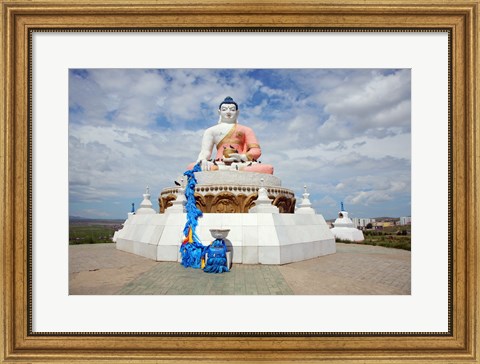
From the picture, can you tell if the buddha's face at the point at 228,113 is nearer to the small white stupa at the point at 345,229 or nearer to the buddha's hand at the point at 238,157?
the buddha's hand at the point at 238,157


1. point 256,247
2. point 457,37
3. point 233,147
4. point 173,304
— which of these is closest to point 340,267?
point 256,247

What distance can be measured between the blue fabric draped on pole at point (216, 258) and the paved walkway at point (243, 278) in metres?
0.27

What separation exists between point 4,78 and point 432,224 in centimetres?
771

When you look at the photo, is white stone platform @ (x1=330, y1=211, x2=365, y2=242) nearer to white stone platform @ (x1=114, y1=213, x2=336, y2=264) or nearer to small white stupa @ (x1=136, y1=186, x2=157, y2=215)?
white stone platform @ (x1=114, y1=213, x2=336, y2=264)

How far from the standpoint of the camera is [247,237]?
845cm

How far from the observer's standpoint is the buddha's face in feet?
43.7

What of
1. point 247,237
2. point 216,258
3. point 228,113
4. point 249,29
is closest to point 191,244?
point 216,258

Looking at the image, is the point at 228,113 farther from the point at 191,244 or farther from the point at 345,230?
the point at 345,230

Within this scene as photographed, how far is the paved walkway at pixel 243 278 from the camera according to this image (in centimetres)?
579

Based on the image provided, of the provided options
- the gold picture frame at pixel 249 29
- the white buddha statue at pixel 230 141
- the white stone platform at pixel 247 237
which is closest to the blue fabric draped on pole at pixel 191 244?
the white stone platform at pixel 247 237

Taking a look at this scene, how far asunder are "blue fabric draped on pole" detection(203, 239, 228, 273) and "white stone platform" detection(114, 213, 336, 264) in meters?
0.74

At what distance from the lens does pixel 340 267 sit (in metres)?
8.40

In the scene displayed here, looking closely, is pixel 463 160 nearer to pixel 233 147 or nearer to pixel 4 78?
pixel 4 78

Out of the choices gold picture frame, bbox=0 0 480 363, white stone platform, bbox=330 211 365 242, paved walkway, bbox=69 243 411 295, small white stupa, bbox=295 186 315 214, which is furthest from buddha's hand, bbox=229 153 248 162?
white stone platform, bbox=330 211 365 242
